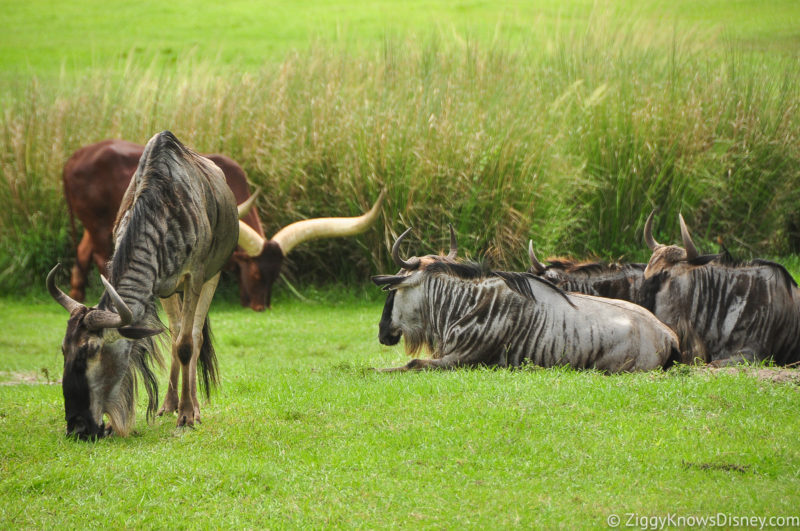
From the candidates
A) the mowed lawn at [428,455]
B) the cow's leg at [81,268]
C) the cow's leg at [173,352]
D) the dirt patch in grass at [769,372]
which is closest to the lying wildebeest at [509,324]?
the mowed lawn at [428,455]

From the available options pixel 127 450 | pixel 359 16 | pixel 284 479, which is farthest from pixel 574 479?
pixel 359 16

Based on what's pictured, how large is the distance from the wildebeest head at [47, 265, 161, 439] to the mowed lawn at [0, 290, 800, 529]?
0.50 ft

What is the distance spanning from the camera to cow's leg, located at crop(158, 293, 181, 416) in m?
6.53

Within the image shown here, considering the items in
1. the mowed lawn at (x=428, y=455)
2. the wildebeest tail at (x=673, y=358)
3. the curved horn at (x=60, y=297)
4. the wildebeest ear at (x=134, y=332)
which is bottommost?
the wildebeest tail at (x=673, y=358)

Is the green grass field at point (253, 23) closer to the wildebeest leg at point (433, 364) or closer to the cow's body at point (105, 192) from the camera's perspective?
the cow's body at point (105, 192)

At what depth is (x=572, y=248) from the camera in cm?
1292

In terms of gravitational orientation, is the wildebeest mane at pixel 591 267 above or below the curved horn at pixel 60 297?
below

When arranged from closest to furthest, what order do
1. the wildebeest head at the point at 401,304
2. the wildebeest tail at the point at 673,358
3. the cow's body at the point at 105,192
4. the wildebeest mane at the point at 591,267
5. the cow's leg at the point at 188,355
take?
the cow's leg at the point at 188,355 → the wildebeest tail at the point at 673,358 → the wildebeest head at the point at 401,304 → the wildebeest mane at the point at 591,267 → the cow's body at the point at 105,192

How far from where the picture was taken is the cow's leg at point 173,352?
6531 mm

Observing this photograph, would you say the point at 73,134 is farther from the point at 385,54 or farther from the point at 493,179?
the point at 493,179

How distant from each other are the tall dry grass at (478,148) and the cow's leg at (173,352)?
6.22m

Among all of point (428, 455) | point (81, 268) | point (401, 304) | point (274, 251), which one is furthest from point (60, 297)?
point (81, 268)

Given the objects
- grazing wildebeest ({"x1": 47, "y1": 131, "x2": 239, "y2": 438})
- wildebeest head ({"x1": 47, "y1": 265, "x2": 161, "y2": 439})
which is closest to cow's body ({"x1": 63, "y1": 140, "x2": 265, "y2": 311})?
grazing wildebeest ({"x1": 47, "y1": 131, "x2": 239, "y2": 438})

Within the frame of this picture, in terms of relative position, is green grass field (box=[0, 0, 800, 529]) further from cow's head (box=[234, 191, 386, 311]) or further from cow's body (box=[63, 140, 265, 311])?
cow's body (box=[63, 140, 265, 311])
